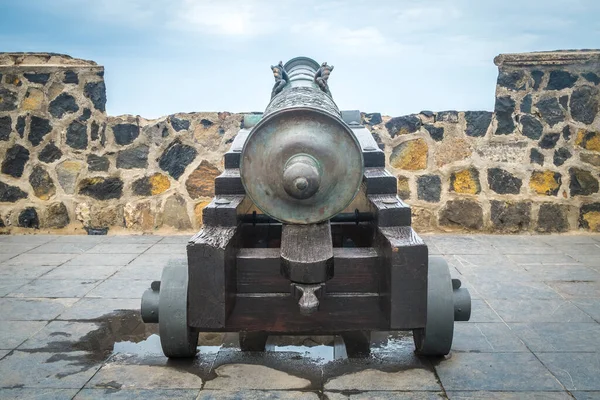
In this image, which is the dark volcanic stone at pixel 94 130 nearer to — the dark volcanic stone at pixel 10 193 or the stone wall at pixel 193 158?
the stone wall at pixel 193 158

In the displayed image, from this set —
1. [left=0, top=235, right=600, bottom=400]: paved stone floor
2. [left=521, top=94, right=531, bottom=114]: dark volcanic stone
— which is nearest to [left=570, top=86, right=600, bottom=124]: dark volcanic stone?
[left=521, top=94, right=531, bottom=114]: dark volcanic stone

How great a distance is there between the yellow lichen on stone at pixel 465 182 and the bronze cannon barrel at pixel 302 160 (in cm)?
343

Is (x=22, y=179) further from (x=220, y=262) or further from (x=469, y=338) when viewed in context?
(x=469, y=338)

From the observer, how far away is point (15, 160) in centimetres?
559

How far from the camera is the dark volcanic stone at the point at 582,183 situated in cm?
539

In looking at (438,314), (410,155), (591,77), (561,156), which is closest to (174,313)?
(438,314)

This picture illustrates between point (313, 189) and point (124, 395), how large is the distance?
3.44ft

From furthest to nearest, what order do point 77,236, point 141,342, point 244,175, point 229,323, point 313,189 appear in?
point 77,236 < point 141,342 < point 229,323 < point 244,175 < point 313,189

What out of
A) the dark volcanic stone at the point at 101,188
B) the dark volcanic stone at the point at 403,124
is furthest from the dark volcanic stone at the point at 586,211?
the dark volcanic stone at the point at 101,188

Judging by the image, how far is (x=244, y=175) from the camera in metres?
2.31

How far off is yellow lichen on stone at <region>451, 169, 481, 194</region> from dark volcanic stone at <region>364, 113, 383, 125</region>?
32.7 inches

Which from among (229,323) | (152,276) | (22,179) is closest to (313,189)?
(229,323)

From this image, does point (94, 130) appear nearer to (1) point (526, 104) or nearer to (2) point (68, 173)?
(2) point (68, 173)

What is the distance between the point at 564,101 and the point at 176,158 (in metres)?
3.50
